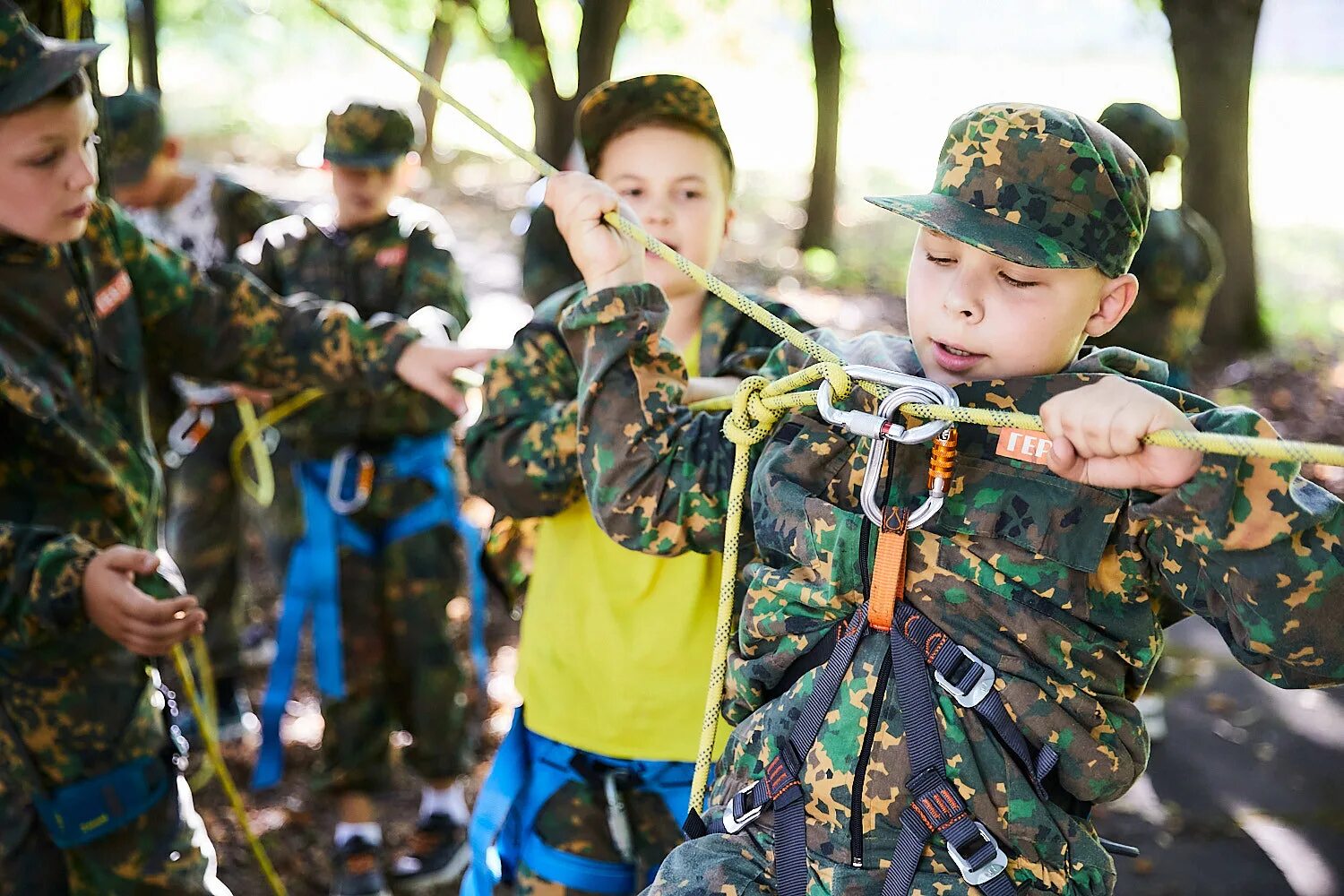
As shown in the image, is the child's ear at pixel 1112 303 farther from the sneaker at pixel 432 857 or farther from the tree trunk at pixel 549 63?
the tree trunk at pixel 549 63

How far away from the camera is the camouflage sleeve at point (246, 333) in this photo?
3277 mm

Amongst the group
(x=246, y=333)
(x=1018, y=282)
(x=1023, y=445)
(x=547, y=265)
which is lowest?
(x=547, y=265)

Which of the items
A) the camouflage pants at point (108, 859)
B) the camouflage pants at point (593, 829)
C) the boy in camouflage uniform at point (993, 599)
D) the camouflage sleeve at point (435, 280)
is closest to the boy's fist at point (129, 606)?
the camouflage pants at point (108, 859)

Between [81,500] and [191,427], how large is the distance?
2784mm

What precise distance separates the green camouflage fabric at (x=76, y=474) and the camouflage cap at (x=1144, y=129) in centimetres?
272

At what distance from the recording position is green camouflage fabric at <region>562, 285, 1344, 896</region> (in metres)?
1.72

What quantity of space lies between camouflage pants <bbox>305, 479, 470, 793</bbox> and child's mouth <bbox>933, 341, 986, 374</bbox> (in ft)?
10.4

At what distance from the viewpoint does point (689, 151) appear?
2.89 metres

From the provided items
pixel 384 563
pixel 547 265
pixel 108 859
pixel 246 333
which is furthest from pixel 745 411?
pixel 384 563

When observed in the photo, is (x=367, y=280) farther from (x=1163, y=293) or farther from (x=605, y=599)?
(x=1163, y=293)

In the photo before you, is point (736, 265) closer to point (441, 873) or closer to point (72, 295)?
point (441, 873)

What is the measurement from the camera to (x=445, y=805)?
477 centimetres

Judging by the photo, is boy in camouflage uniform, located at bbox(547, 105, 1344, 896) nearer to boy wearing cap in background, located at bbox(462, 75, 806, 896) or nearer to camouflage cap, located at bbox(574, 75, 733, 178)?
boy wearing cap in background, located at bbox(462, 75, 806, 896)

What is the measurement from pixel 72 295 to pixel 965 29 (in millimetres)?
24701
